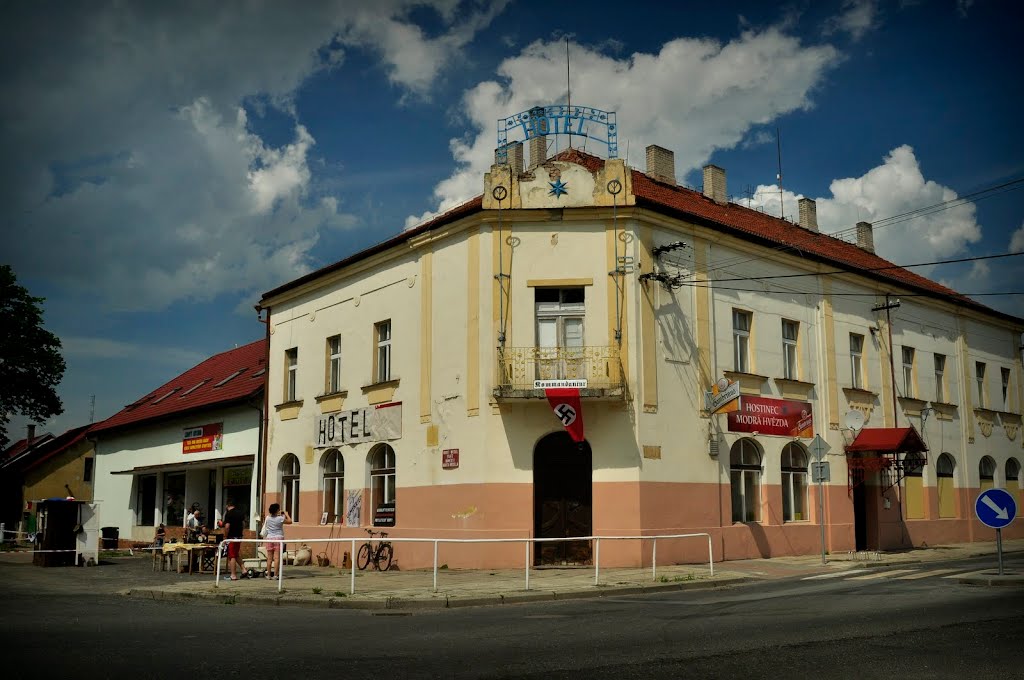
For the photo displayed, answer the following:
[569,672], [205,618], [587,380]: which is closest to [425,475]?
[587,380]

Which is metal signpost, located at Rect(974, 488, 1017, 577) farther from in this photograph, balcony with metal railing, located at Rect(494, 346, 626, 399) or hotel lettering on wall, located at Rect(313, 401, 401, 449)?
hotel lettering on wall, located at Rect(313, 401, 401, 449)

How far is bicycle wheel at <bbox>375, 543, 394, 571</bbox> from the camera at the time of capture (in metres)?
22.2

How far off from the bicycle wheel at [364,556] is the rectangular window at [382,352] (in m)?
4.60

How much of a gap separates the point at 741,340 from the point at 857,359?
5562mm

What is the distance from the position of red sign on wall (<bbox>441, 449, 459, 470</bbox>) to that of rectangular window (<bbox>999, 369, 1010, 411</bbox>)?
911 inches

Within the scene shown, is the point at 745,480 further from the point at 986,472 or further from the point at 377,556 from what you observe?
the point at 986,472

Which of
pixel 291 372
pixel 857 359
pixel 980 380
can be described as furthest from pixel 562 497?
pixel 980 380

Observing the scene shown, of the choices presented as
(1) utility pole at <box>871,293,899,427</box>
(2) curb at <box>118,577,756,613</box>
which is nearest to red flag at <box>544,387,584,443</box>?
(2) curb at <box>118,577,756,613</box>

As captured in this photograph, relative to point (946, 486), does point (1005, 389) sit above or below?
above

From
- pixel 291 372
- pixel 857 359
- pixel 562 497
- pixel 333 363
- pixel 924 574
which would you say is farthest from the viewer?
pixel 291 372

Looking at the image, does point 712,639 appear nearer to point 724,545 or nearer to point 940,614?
point 940,614

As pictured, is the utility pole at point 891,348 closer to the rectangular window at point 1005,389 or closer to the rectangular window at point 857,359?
the rectangular window at point 857,359

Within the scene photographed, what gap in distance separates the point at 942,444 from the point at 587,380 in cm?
1608

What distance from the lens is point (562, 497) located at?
69.4ft
